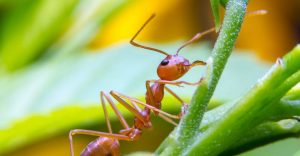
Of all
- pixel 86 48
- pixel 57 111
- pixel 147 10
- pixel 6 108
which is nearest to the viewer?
pixel 57 111

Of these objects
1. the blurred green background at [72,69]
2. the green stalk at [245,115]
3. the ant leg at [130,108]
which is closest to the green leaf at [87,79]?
the blurred green background at [72,69]

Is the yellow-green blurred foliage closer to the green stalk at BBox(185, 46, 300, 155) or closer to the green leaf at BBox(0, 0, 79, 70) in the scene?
the green leaf at BBox(0, 0, 79, 70)

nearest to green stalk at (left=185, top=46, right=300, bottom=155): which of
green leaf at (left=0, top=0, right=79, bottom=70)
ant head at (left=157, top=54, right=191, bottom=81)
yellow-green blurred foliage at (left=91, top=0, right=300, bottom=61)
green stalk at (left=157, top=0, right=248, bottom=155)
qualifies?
green stalk at (left=157, top=0, right=248, bottom=155)

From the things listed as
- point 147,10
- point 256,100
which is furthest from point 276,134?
point 147,10

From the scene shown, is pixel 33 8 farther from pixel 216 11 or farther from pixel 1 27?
pixel 216 11

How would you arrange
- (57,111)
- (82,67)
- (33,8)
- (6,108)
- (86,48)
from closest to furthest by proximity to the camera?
(57,111) < (6,108) < (82,67) < (33,8) < (86,48)

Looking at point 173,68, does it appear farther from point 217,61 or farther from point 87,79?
point 87,79
